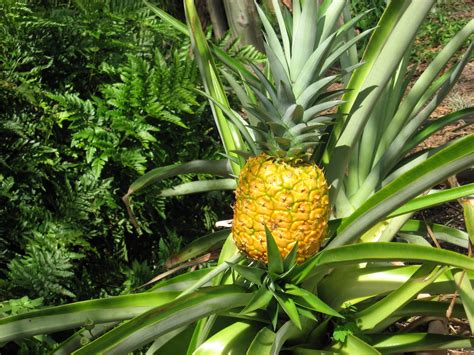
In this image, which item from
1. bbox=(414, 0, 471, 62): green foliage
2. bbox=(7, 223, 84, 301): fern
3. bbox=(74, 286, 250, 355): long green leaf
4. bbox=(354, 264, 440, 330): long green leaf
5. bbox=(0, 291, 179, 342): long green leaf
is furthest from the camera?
bbox=(414, 0, 471, 62): green foliage

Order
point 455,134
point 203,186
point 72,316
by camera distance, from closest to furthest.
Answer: point 72,316 → point 203,186 → point 455,134

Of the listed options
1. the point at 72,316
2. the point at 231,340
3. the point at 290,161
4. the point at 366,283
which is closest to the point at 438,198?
the point at 366,283

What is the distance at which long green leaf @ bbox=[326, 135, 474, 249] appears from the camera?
5.39 ft

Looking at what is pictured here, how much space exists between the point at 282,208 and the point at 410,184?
352 mm

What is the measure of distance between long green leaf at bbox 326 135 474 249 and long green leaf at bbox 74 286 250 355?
39 cm

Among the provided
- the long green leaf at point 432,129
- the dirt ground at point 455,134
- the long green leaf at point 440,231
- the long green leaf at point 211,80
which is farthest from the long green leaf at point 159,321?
the dirt ground at point 455,134

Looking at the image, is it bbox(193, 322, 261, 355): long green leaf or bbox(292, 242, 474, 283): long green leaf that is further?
bbox(193, 322, 261, 355): long green leaf

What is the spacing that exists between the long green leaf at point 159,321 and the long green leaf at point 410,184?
1.29ft

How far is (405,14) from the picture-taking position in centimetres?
193

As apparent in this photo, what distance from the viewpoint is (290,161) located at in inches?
74.3

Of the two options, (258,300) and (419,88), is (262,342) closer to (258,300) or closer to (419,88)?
(258,300)

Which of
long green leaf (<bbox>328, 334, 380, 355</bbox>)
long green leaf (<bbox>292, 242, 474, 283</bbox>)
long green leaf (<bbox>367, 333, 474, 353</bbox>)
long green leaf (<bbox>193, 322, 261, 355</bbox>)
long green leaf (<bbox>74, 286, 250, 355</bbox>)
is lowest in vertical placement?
long green leaf (<bbox>367, 333, 474, 353</bbox>)

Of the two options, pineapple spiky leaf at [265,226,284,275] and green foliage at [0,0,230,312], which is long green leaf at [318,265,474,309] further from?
green foliage at [0,0,230,312]

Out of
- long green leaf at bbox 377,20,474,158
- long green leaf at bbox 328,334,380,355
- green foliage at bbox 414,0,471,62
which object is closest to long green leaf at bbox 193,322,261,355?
long green leaf at bbox 328,334,380,355
